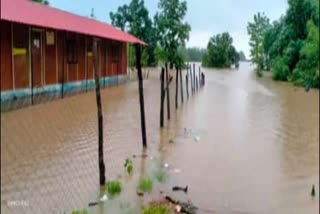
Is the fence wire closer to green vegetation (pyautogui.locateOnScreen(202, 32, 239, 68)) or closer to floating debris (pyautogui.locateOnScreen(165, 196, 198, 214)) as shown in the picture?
floating debris (pyautogui.locateOnScreen(165, 196, 198, 214))

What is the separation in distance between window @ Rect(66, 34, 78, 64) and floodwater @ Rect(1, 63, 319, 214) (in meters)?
2.15

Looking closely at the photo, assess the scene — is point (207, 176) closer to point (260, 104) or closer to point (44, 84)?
point (44, 84)

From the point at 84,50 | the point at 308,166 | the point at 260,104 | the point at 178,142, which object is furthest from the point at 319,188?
the point at 84,50

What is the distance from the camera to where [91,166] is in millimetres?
5172

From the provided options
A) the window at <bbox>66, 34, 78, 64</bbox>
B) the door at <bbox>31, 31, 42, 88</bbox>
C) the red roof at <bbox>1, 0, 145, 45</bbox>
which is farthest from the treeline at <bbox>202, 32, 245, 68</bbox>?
the window at <bbox>66, 34, 78, 64</bbox>

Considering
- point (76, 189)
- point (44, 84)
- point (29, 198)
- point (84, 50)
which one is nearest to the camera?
point (29, 198)

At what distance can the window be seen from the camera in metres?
12.2

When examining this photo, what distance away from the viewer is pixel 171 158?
20.4 feet

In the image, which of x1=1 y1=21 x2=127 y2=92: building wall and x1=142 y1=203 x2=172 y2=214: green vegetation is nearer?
x1=142 y1=203 x2=172 y2=214: green vegetation

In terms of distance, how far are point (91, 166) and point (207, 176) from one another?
1.26 meters

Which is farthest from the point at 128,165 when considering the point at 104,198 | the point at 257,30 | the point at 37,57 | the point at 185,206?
the point at 37,57

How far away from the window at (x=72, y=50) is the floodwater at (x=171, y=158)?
2.15 metres

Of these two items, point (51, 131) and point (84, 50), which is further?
point (84, 50)

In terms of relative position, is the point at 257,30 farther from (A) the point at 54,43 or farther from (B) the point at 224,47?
(A) the point at 54,43
